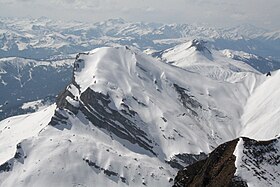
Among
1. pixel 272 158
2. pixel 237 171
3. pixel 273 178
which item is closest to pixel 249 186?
pixel 237 171

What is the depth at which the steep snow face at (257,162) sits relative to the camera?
87438mm

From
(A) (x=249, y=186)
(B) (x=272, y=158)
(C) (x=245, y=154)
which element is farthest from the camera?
(B) (x=272, y=158)

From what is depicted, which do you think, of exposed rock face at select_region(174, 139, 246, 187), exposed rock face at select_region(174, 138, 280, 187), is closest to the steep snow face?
exposed rock face at select_region(174, 138, 280, 187)

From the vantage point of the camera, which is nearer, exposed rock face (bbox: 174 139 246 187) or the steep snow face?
the steep snow face

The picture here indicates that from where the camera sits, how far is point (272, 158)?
98.1 m

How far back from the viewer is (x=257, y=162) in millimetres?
94438

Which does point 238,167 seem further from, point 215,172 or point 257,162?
point 257,162

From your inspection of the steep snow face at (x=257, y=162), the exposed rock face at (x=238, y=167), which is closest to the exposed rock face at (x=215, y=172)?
the exposed rock face at (x=238, y=167)

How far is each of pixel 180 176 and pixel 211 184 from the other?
1234 centimetres

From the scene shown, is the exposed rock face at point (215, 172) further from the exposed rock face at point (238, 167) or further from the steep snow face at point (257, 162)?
the steep snow face at point (257, 162)

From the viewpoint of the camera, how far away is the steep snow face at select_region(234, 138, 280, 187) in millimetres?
87438

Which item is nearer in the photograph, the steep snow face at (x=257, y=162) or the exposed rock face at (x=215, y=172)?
the steep snow face at (x=257, y=162)

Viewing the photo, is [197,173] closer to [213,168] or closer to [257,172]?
[213,168]

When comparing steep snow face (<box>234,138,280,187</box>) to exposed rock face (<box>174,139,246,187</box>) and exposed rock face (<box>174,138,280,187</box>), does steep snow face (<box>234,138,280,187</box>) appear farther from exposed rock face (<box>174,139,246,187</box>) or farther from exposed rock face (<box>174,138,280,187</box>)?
exposed rock face (<box>174,139,246,187</box>)
